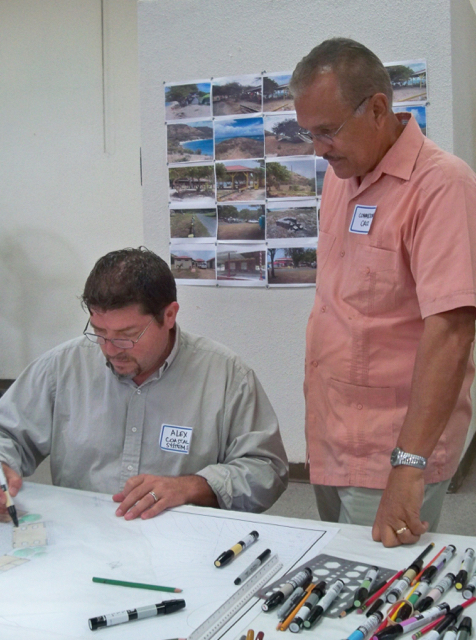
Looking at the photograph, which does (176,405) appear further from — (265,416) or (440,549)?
(440,549)

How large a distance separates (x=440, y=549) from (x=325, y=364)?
50 centimetres

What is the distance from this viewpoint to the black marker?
1.01m

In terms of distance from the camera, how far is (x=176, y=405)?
67.5 inches

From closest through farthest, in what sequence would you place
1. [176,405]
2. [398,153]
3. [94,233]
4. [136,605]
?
1. [136,605]
2. [398,153]
3. [176,405]
4. [94,233]

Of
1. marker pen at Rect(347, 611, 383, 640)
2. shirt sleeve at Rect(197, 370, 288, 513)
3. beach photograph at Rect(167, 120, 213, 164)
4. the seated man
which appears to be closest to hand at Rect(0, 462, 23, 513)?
the seated man

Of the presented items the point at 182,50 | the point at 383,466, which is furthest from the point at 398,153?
the point at 182,50

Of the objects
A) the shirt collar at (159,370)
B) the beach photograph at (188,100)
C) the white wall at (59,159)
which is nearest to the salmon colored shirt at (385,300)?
the shirt collar at (159,370)

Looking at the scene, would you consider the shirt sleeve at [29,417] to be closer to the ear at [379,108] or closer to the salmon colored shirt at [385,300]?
the salmon colored shirt at [385,300]

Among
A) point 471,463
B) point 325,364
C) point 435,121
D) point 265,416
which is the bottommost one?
point 471,463

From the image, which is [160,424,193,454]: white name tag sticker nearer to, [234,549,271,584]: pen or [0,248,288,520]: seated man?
[0,248,288,520]: seated man

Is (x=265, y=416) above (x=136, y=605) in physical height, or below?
above

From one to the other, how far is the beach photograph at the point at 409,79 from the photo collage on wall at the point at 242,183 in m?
0.45

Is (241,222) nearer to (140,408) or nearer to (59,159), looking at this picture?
(140,408)

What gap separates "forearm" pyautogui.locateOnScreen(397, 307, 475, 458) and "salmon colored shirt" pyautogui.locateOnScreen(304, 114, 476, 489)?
4cm
